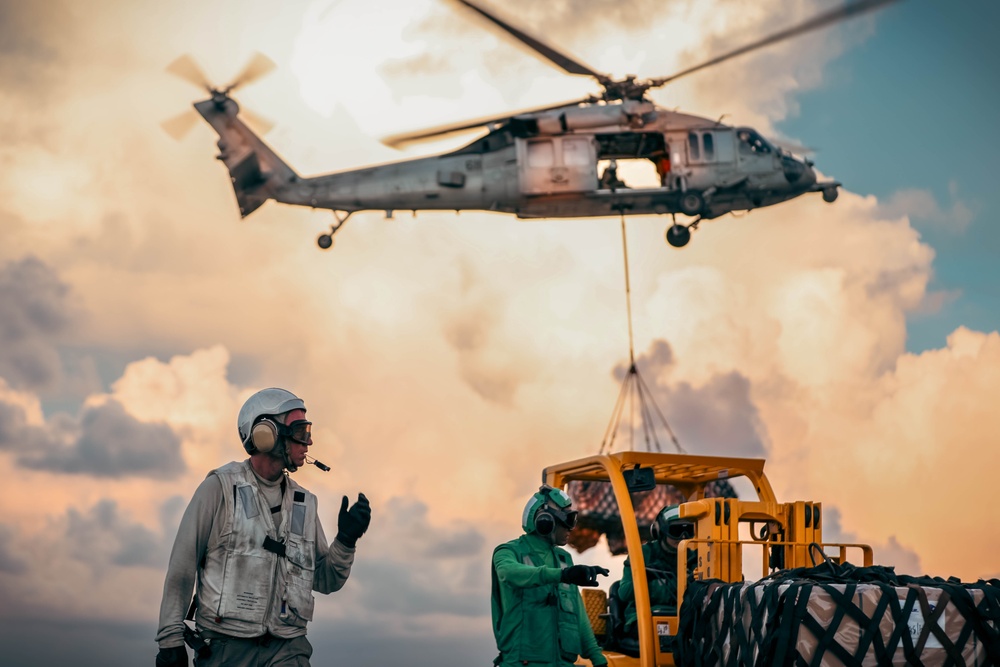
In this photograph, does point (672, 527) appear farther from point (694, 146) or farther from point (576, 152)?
point (694, 146)

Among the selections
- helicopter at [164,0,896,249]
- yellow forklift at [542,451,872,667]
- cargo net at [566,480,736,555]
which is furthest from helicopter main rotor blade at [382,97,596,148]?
yellow forklift at [542,451,872,667]

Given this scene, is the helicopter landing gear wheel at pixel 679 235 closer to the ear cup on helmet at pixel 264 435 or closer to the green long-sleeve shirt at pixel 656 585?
the green long-sleeve shirt at pixel 656 585

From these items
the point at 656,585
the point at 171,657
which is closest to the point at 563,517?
the point at 656,585

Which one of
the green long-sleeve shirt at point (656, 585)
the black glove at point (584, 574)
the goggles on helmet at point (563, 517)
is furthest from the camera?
the green long-sleeve shirt at point (656, 585)

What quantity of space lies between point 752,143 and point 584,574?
2040 cm

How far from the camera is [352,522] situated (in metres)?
5.95

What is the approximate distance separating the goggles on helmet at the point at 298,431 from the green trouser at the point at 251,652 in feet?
3.04

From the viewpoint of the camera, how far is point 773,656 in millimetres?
5980

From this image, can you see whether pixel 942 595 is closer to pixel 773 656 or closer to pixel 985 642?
pixel 985 642

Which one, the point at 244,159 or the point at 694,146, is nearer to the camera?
the point at 694,146

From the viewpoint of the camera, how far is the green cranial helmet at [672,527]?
326 inches

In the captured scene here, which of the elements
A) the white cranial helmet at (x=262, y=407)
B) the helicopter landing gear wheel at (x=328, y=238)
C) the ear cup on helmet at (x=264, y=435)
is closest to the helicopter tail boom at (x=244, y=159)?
the helicopter landing gear wheel at (x=328, y=238)

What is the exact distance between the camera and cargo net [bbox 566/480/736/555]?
13.8 meters

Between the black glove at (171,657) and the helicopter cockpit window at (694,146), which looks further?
the helicopter cockpit window at (694,146)
